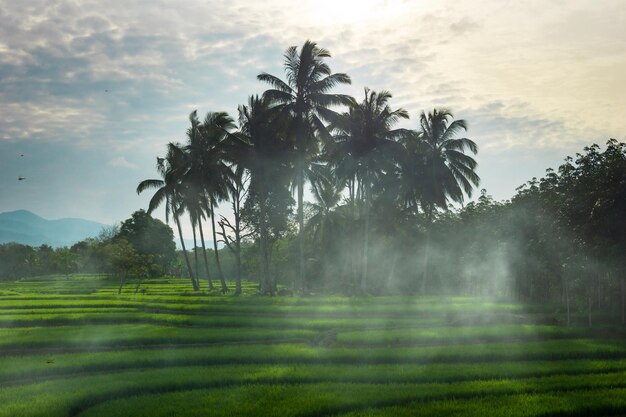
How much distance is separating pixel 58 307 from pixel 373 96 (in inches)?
1184

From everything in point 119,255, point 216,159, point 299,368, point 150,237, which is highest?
point 216,159

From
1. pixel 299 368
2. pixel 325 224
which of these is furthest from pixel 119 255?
pixel 299 368

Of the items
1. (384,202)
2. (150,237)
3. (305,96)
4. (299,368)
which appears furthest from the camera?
(150,237)

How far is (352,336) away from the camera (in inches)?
961

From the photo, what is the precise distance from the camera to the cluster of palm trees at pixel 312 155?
42.8 m

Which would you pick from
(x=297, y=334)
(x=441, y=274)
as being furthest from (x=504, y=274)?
(x=297, y=334)

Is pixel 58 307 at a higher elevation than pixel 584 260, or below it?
below

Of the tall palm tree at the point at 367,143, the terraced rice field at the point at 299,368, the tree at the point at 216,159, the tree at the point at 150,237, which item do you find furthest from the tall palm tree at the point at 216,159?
the tree at the point at 150,237

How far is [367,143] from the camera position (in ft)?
151

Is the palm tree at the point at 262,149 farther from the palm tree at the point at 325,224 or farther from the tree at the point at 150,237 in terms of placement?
the tree at the point at 150,237

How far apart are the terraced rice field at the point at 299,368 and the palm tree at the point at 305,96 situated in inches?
616

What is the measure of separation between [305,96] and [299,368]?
2901cm

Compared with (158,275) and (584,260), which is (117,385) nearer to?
(584,260)

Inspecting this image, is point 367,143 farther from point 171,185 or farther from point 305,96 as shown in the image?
point 171,185
